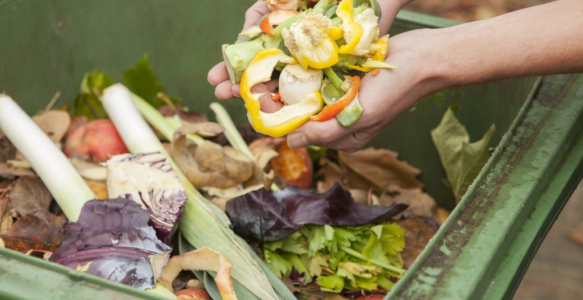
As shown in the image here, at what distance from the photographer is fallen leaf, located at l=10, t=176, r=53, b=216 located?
1.13 metres

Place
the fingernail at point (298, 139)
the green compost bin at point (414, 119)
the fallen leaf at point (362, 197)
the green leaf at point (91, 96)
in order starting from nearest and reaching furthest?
the green compost bin at point (414, 119) → the fingernail at point (298, 139) → the fallen leaf at point (362, 197) → the green leaf at point (91, 96)

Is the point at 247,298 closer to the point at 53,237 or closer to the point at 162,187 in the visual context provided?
the point at 162,187

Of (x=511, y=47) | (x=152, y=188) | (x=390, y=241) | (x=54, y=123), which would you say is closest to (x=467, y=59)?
(x=511, y=47)

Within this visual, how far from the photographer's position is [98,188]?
3.97 ft

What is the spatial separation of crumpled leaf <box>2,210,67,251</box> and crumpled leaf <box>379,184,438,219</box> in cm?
83

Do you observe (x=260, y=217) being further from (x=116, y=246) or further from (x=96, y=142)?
(x=96, y=142)

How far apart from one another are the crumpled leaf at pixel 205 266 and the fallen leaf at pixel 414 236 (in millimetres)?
514

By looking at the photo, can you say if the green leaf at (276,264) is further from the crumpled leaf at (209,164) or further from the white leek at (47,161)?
the white leek at (47,161)

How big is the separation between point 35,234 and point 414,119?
3.33 feet

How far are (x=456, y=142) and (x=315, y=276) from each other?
1.69ft

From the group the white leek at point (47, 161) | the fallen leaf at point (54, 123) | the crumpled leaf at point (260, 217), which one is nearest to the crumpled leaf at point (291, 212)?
the crumpled leaf at point (260, 217)

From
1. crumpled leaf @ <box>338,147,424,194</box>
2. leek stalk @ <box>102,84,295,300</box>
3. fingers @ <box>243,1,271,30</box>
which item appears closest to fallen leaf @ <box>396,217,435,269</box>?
crumpled leaf @ <box>338,147,424,194</box>

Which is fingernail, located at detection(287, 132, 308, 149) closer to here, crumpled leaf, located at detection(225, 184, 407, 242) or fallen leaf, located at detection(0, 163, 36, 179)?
crumpled leaf, located at detection(225, 184, 407, 242)

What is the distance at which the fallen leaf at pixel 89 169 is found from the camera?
4.02ft
